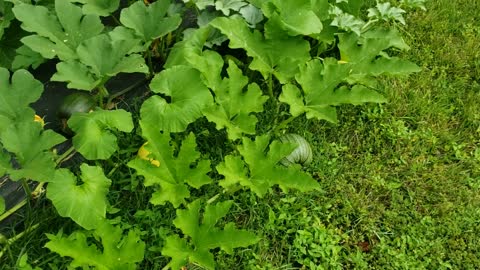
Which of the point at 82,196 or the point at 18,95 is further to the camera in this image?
the point at 18,95

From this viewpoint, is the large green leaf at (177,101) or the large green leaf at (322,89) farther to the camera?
the large green leaf at (322,89)

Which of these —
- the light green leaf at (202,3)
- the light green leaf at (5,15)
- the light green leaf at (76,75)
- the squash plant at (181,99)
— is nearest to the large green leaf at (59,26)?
the squash plant at (181,99)

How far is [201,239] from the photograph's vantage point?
2.27 m

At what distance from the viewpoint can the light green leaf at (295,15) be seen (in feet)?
9.41

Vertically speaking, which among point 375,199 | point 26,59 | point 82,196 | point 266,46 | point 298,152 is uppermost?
Answer: point 266,46

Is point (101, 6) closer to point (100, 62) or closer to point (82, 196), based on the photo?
point (100, 62)

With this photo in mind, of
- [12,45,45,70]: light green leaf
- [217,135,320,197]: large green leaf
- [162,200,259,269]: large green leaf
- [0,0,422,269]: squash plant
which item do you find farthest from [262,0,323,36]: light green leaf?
[12,45,45,70]: light green leaf

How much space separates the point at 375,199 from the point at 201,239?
1.00 metres

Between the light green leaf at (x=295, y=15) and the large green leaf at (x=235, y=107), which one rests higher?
the light green leaf at (x=295, y=15)


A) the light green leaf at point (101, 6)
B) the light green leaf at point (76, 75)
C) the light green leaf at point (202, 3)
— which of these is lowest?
the light green leaf at point (76, 75)

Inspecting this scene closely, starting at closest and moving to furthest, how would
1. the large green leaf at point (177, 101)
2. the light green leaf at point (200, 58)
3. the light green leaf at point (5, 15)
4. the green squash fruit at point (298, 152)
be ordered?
the large green leaf at point (177, 101) < the light green leaf at point (200, 58) < the green squash fruit at point (298, 152) < the light green leaf at point (5, 15)

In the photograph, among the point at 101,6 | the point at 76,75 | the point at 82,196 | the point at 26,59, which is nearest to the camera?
the point at 82,196

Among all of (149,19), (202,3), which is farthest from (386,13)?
(149,19)

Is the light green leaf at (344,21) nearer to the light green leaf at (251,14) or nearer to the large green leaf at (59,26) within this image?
the light green leaf at (251,14)
